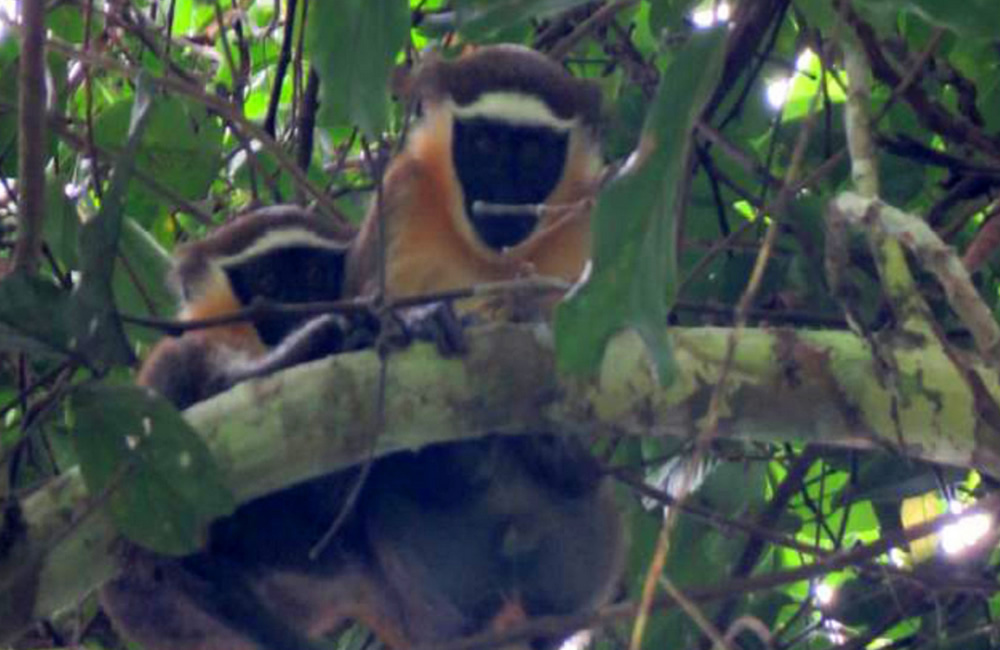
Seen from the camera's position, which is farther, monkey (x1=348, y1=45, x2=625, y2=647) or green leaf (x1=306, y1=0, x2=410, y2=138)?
monkey (x1=348, y1=45, x2=625, y2=647)

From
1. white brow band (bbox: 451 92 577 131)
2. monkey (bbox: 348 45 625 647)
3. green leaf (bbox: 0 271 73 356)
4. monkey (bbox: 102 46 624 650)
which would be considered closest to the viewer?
green leaf (bbox: 0 271 73 356)

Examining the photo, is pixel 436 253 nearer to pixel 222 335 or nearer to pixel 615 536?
pixel 222 335

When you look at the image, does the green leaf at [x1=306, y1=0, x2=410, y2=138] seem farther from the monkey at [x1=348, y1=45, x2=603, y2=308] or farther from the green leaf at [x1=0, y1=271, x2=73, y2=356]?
the monkey at [x1=348, y1=45, x2=603, y2=308]

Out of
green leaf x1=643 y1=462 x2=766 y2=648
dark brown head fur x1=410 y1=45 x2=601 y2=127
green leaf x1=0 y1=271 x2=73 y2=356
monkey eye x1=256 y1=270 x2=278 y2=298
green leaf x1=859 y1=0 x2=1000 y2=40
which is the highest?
green leaf x1=859 y1=0 x2=1000 y2=40

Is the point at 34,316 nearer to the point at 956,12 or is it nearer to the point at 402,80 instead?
the point at 956,12

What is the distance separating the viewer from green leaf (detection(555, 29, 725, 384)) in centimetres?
255

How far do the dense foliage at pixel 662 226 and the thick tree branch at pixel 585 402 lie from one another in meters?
0.06

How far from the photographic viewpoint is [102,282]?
8.99 ft

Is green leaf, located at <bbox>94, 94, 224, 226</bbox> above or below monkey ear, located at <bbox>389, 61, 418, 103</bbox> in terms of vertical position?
below

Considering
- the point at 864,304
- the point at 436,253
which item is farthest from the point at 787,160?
the point at 436,253

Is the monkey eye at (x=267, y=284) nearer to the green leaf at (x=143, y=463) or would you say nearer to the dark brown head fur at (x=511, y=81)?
the dark brown head fur at (x=511, y=81)

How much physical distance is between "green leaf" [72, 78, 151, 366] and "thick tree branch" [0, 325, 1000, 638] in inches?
8.5

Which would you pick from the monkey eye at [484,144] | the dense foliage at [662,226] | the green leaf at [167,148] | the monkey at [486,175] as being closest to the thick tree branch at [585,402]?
the dense foliage at [662,226]

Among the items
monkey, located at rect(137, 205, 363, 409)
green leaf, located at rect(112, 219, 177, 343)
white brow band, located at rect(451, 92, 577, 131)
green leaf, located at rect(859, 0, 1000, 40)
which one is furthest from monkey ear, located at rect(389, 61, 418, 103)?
green leaf, located at rect(859, 0, 1000, 40)
